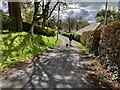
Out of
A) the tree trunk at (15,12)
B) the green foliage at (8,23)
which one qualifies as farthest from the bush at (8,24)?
the tree trunk at (15,12)

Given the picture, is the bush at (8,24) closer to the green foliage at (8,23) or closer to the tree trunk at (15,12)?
the green foliage at (8,23)

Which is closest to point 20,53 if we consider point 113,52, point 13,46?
point 13,46

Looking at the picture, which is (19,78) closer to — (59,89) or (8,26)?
(59,89)

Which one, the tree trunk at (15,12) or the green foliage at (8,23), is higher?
the tree trunk at (15,12)

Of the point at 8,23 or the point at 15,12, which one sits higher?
the point at 15,12

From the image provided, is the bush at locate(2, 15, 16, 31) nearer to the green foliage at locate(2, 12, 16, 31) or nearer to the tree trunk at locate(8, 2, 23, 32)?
the green foliage at locate(2, 12, 16, 31)

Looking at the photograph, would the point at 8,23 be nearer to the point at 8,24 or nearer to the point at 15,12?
the point at 8,24

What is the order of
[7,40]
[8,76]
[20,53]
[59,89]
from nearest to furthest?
[59,89] → [8,76] → [20,53] → [7,40]

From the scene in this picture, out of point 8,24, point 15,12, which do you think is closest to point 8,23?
point 8,24

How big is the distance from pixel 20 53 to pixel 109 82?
24.9ft

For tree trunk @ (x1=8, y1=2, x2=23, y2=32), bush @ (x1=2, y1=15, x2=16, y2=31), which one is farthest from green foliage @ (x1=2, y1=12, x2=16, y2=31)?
tree trunk @ (x1=8, y1=2, x2=23, y2=32)

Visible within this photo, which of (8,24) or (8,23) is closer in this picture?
(8,23)

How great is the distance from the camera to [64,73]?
10.2 metres

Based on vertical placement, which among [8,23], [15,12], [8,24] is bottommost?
[8,24]
